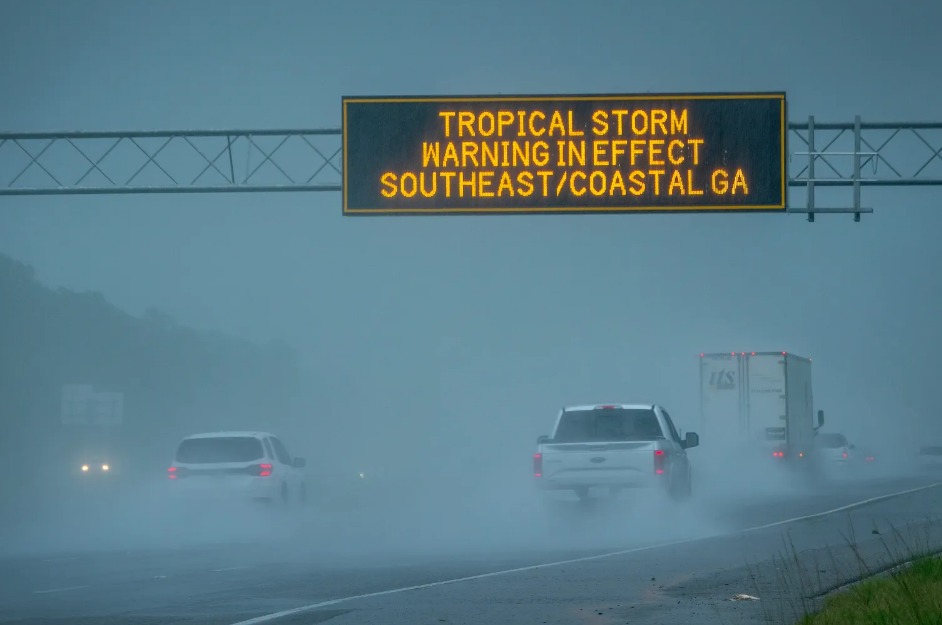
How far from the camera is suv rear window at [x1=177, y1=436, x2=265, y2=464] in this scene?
27672 millimetres

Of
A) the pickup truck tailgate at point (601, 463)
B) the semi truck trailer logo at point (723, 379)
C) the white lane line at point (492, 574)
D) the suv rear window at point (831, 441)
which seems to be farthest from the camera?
the suv rear window at point (831, 441)

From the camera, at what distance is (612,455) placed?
25.7m

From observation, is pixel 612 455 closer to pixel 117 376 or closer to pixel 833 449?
pixel 833 449

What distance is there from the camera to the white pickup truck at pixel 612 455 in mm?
25562

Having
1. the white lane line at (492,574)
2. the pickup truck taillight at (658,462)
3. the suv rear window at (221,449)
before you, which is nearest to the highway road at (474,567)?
the white lane line at (492,574)

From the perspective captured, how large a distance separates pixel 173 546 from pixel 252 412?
299 feet

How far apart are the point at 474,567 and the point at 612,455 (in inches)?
316

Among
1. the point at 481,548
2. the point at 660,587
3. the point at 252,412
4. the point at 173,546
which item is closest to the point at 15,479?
the point at 173,546

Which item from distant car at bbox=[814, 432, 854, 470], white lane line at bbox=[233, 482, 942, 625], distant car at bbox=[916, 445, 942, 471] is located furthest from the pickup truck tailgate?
distant car at bbox=[916, 445, 942, 471]

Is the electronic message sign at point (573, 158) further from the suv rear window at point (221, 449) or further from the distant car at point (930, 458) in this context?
the distant car at point (930, 458)

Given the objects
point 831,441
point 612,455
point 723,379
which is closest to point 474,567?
point 612,455

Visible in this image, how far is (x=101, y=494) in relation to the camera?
45.8 meters

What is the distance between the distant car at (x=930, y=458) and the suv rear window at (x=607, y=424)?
153 feet

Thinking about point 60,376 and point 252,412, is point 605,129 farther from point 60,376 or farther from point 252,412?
point 252,412
